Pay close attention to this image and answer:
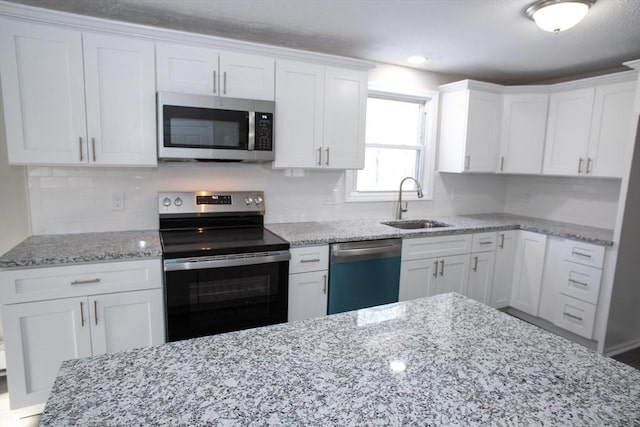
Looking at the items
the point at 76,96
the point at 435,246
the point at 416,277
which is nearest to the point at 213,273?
the point at 76,96

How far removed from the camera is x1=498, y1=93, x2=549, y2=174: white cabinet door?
3.50 m

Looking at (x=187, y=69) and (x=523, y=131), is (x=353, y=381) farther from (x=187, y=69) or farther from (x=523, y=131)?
(x=523, y=131)

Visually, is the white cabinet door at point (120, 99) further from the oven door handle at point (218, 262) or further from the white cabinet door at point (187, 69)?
the oven door handle at point (218, 262)

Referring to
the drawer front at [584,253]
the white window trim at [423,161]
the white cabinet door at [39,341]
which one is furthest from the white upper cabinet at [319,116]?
the drawer front at [584,253]

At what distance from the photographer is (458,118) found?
3.52 m

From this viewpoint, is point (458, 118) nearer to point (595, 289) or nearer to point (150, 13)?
point (595, 289)

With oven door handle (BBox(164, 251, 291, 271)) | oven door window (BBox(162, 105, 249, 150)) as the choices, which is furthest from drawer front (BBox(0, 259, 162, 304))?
oven door window (BBox(162, 105, 249, 150))

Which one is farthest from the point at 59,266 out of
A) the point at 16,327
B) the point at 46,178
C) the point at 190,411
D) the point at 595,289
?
the point at 595,289

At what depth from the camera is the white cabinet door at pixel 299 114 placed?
8.67ft

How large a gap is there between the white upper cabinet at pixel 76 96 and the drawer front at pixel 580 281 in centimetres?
335

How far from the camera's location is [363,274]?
271 cm

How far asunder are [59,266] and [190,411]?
163 cm

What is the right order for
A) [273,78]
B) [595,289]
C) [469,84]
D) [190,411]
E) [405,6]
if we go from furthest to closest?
[469,84], [595,289], [273,78], [405,6], [190,411]

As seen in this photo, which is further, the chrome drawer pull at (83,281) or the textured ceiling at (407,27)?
the textured ceiling at (407,27)
